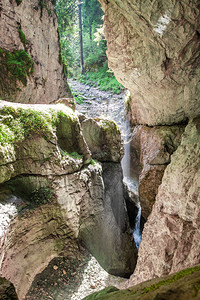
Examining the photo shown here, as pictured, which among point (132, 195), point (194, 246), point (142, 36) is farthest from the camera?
point (132, 195)

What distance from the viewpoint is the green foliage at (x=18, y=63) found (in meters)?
8.80

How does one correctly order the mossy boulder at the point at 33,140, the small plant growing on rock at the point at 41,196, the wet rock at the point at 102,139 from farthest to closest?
1. the wet rock at the point at 102,139
2. the small plant growing on rock at the point at 41,196
3. the mossy boulder at the point at 33,140

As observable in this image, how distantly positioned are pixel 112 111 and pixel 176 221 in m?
15.5

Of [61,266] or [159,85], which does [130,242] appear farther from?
[159,85]

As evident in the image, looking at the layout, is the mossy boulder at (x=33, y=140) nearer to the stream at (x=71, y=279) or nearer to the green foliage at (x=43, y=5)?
the stream at (x=71, y=279)

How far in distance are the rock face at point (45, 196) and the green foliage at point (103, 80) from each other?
17.2m

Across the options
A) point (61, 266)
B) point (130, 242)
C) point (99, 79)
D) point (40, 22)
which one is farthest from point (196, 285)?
point (99, 79)

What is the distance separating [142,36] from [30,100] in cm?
738

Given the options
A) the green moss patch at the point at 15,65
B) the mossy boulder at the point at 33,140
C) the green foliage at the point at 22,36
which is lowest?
the mossy boulder at the point at 33,140

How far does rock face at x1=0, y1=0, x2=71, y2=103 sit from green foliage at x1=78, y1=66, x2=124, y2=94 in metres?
10.7

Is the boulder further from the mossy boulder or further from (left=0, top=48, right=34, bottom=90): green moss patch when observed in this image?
(left=0, top=48, right=34, bottom=90): green moss patch

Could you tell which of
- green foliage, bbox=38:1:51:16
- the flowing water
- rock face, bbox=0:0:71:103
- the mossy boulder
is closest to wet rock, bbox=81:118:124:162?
the mossy boulder

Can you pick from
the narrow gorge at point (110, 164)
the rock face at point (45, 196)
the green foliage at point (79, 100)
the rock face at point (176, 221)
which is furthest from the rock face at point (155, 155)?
the green foliage at point (79, 100)

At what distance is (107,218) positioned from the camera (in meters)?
7.66
